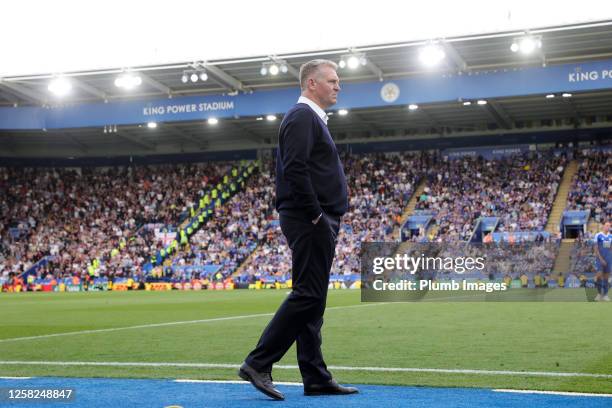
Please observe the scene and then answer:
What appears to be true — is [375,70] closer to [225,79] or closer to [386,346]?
[225,79]

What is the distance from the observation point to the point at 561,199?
3822cm

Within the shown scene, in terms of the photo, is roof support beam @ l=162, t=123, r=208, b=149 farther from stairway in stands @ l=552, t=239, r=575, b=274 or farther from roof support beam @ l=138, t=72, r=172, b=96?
stairway in stands @ l=552, t=239, r=575, b=274

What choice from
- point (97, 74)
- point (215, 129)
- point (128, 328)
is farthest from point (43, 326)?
point (215, 129)

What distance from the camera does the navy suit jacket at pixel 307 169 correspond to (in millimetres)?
5293

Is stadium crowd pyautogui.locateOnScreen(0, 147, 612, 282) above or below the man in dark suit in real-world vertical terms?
above

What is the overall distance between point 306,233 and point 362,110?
36427 mm

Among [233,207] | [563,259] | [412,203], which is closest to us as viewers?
[563,259]

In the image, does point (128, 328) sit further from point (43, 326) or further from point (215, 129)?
point (215, 129)

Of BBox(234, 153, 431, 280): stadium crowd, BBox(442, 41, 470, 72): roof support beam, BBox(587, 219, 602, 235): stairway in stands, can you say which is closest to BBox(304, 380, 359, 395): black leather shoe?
BBox(442, 41, 470, 72): roof support beam

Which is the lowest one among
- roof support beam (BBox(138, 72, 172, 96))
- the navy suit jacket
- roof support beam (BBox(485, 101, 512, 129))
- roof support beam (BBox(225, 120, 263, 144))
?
the navy suit jacket

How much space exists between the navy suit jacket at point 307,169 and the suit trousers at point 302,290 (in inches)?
4.2

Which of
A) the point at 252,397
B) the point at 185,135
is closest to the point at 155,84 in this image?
the point at 185,135

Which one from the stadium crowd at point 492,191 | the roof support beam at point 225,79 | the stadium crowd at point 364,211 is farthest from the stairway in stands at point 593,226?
the roof support beam at point 225,79

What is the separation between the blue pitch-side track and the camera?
4.86 meters
